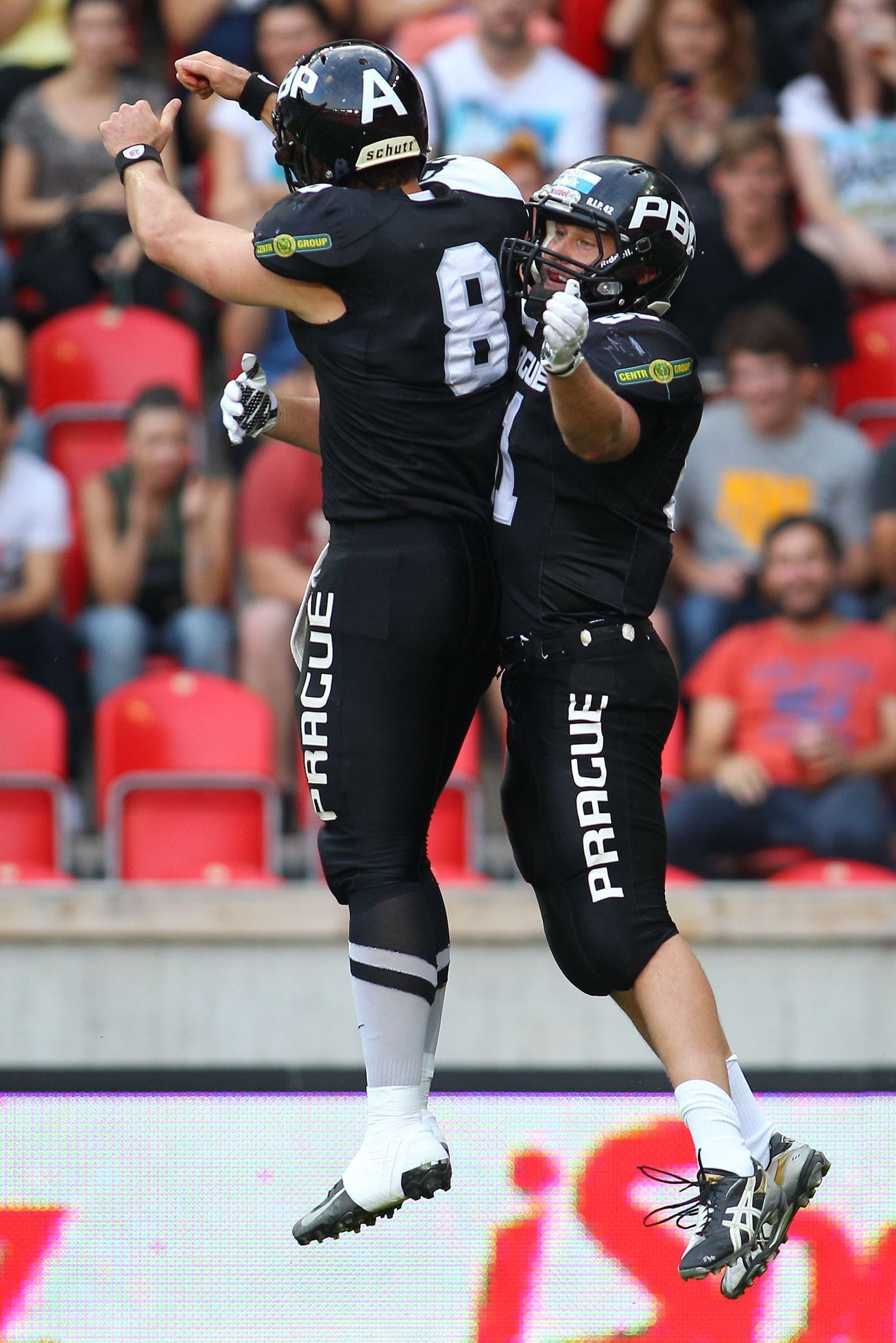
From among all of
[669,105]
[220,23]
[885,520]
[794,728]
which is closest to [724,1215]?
[794,728]

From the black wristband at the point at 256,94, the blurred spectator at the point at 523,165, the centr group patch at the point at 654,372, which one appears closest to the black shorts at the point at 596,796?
the centr group patch at the point at 654,372

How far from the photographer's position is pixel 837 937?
6.59 m

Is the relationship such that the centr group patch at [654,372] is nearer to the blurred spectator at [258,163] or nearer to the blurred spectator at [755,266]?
the blurred spectator at [755,266]

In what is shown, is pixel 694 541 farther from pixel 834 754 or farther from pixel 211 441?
pixel 211 441

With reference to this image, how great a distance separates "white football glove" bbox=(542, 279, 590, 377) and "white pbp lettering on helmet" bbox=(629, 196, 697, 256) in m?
0.41

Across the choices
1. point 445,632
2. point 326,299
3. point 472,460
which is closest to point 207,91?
point 326,299

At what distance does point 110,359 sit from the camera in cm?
841

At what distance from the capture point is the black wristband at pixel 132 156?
4.34 m

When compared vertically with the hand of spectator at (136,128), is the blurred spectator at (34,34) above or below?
above

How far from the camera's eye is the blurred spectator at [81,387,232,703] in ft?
25.3

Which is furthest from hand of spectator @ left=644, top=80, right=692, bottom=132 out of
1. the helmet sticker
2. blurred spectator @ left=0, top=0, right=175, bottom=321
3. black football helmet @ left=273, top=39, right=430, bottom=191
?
black football helmet @ left=273, top=39, right=430, bottom=191

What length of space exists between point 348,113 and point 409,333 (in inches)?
17.8

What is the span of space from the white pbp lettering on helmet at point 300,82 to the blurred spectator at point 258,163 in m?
4.08

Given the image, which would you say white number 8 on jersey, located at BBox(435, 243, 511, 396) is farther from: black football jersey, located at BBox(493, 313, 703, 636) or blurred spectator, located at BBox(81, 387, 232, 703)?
blurred spectator, located at BBox(81, 387, 232, 703)
